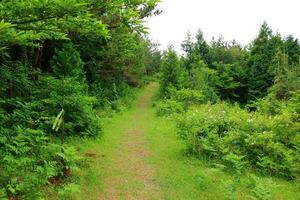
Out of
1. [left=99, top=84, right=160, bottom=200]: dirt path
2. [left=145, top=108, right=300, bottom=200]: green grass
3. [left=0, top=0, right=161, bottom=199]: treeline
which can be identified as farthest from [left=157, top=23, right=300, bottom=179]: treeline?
[left=0, top=0, right=161, bottom=199]: treeline

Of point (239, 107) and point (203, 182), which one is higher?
point (239, 107)

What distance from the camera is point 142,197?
24.6ft

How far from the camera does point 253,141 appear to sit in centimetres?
1027

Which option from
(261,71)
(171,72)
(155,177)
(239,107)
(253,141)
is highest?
(261,71)

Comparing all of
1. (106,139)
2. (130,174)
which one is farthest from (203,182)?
(106,139)

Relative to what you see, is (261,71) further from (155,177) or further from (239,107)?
(155,177)

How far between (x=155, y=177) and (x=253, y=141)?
11.1ft

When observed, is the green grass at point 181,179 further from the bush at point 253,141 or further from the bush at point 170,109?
the bush at point 170,109

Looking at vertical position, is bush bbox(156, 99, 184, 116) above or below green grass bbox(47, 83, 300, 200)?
above

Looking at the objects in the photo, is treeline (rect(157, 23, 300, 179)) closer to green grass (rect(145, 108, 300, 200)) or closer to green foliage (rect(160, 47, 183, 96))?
green foliage (rect(160, 47, 183, 96))

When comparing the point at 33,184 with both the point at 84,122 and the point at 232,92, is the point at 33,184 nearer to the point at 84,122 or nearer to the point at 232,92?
the point at 84,122

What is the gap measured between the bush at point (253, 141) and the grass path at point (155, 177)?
595 millimetres

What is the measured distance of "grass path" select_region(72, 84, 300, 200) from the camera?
7.59 metres

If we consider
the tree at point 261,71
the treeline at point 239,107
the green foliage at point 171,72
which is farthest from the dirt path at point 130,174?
the tree at point 261,71
